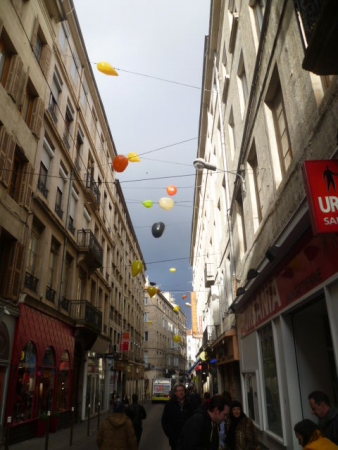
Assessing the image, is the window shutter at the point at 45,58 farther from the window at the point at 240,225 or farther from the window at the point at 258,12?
the window at the point at 240,225

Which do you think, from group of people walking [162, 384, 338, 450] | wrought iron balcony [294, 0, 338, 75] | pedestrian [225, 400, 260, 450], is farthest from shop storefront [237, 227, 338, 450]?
wrought iron balcony [294, 0, 338, 75]

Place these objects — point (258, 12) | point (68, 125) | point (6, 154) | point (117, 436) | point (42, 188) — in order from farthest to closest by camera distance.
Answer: point (68, 125), point (42, 188), point (6, 154), point (258, 12), point (117, 436)

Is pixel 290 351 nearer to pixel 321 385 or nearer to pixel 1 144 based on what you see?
pixel 321 385

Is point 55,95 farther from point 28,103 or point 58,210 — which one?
point 58,210

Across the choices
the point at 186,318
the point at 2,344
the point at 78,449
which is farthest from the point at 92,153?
the point at 186,318

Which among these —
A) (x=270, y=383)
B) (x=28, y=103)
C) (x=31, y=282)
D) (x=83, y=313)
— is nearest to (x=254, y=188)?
(x=270, y=383)

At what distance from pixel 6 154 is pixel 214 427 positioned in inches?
411

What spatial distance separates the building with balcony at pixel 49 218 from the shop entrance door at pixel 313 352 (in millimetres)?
8293

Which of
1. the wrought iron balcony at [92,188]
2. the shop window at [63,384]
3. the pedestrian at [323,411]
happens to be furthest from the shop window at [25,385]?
the wrought iron balcony at [92,188]

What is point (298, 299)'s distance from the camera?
648 cm

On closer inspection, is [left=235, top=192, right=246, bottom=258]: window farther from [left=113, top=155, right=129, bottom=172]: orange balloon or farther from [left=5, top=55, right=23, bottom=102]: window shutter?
[left=5, top=55, right=23, bottom=102]: window shutter

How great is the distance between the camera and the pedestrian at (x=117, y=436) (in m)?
5.39

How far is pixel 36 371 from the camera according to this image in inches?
537

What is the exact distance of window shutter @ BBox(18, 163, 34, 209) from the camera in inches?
513
